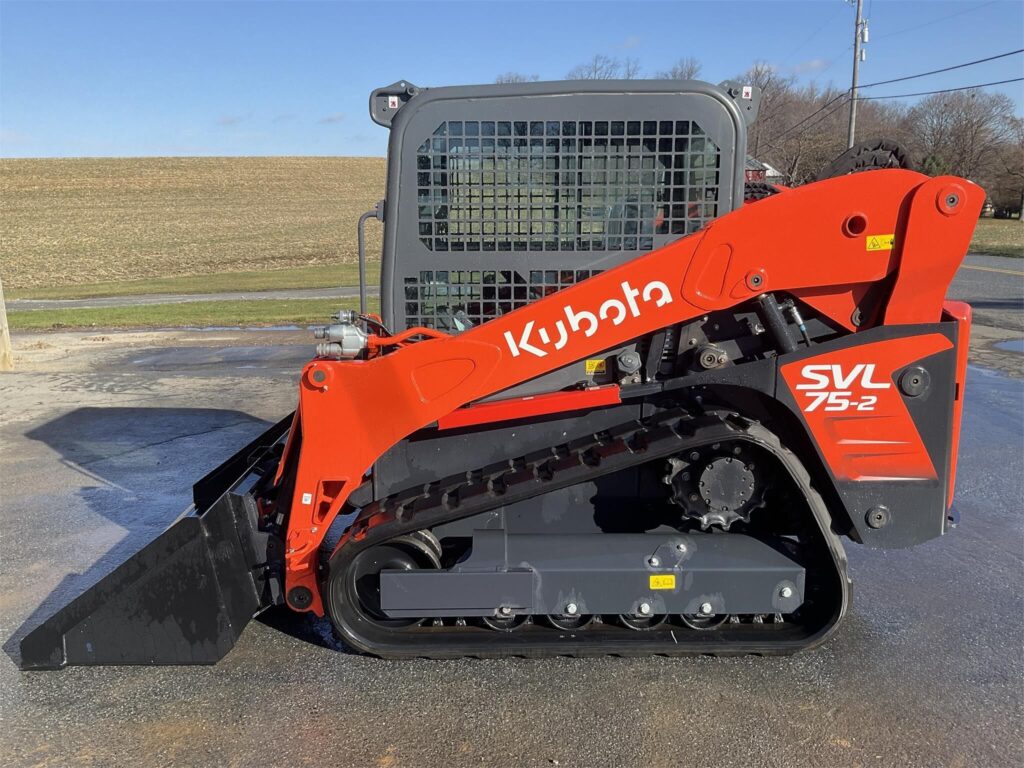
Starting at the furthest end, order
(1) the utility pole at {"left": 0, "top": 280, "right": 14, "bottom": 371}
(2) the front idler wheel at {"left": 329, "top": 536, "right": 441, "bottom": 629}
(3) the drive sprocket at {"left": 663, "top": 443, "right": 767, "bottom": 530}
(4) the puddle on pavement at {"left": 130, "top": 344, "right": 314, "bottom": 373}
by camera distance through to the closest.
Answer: (4) the puddle on pavement at {"left": 130, "top": 344, "right": 314, "bottom": 373} < (1) the utility pole at {"left": 0, "top": 280, "right": 14, "bottom": 371} < (2) the front idler wheel at {"left": 329, "top": 536, "right": 441, "bottom": 629} < (3) the drive sprocket at {"left": 663, "top": 443, "right": 767, "bottom": 530}

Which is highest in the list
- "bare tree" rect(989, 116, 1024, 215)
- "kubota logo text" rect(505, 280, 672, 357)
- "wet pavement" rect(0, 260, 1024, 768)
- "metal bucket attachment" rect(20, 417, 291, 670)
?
"bare tree" rect(989, 116, 1024, 215)

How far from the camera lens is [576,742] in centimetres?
295

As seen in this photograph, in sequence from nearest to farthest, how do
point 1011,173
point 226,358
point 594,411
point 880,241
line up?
1. point 880,241
2. point 594,411
3. point 226,358
4. point 1011,173

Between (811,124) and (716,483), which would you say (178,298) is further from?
(811,124)

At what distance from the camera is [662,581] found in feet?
10.9

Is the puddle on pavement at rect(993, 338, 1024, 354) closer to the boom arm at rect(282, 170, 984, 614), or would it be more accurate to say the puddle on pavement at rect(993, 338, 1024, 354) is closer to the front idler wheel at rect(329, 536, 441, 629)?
the boom arm at rect(282, 170, 984, 614)

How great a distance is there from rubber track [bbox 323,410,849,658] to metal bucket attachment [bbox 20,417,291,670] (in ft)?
1.30

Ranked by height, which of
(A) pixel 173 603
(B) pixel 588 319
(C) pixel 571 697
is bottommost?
(C) pixel 571 697

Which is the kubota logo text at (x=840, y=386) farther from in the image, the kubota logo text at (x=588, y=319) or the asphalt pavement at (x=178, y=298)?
the asphalt pavement at (x=178, y=298)

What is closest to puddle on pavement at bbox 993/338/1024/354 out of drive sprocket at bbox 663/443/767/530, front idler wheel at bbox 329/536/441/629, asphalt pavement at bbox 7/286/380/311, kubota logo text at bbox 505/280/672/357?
drive sprocket at bbox 663/443/767/530

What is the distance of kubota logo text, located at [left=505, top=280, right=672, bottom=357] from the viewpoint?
125 inches

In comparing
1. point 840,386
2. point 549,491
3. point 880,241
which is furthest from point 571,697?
point 880,241

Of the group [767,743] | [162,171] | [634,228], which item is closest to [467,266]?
[634,228]

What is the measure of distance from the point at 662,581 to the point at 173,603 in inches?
81.8
